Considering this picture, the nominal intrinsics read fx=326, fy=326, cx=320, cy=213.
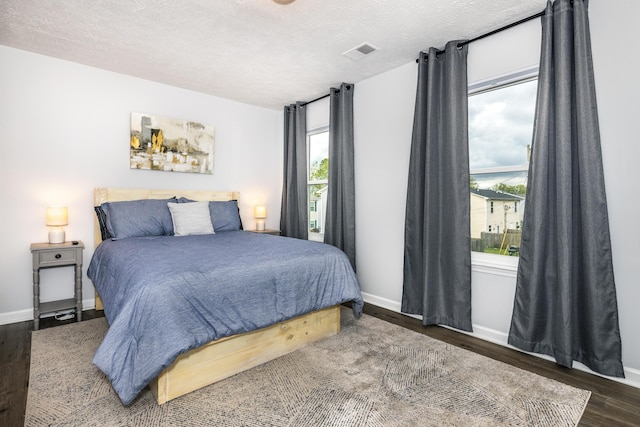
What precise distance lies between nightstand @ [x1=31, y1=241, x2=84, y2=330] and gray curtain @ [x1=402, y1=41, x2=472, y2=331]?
3.02 m

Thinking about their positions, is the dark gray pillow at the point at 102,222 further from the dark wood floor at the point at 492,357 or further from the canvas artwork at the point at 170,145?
the dark wood floor at the point at 492,357

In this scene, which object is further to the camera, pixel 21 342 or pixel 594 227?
pixel 21 342

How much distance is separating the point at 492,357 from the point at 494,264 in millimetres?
708

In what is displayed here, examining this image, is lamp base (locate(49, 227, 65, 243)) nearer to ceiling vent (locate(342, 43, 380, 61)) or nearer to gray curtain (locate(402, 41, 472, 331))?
ceiling vent (locate(342, 43, 380, 61))

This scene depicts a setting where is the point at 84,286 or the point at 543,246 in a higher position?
the point at 543,246

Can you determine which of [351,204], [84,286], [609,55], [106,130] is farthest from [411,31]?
[84,286]

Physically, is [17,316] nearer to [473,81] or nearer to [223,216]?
[223,216]

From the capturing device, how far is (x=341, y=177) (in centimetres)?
378

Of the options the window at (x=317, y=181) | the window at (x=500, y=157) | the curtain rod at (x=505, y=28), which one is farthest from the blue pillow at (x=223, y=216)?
the curtain rod at (x=505, y=28)

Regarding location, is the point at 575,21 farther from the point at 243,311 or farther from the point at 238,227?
the point at 238,227

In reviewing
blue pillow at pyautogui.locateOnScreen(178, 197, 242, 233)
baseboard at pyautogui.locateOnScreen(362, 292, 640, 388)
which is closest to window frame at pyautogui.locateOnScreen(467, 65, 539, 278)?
baseboard at pyautogui.locateOnScreen(362, 292, 640, 388)

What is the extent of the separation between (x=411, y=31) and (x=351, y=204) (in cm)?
179

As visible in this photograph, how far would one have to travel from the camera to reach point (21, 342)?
2506 millimetres

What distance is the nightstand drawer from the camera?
2785mm
